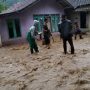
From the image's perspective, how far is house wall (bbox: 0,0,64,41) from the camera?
16.6 metres

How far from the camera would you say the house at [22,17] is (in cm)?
1655

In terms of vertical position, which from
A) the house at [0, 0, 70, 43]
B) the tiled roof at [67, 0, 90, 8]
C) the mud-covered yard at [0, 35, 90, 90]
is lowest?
the mud-covered yard at [0, 35, 90, 90]

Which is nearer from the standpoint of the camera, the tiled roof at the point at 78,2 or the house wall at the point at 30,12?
the house wall at the point at 30,12

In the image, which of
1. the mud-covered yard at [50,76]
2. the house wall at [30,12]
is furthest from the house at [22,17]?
the mud-covered yard at [50,76]

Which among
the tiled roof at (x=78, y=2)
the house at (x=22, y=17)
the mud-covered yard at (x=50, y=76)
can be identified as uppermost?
the tiled roof at (x=78, y=2)

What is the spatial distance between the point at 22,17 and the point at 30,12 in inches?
35.5

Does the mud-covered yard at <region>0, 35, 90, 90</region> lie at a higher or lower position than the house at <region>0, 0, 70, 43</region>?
lower

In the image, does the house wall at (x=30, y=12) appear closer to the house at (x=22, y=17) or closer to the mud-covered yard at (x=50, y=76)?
the house at (x=22, y=17)

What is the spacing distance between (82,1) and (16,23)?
7.48 metres

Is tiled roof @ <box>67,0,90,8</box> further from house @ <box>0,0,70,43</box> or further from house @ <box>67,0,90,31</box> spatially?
house @ <box>0,0,70,43</box>

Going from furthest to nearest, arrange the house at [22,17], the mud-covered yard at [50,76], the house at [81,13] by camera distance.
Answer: the house at [81,13] < the house at [22,17] < the mud-covered yard at [50,76]

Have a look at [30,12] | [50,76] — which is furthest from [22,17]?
[50,76]

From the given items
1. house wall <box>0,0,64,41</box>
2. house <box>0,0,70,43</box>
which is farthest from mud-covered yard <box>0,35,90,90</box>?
A: house wall <box>0,0,64,41</box>

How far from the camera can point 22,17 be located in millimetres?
17109
